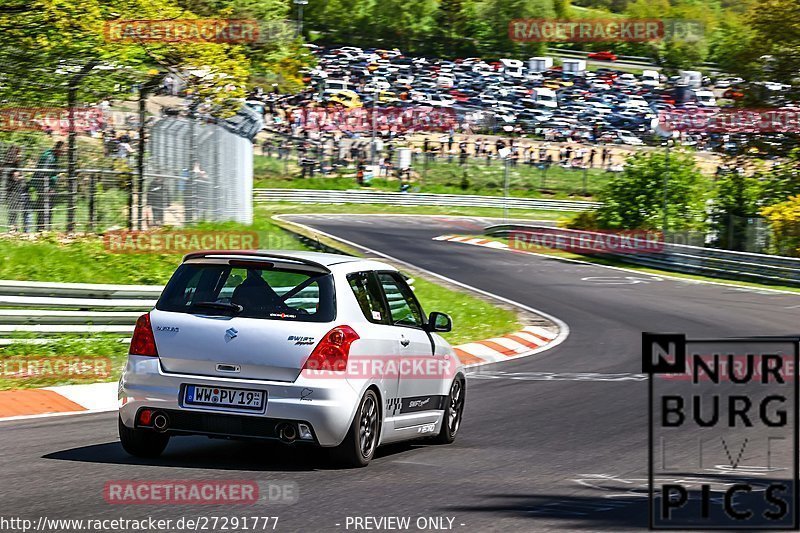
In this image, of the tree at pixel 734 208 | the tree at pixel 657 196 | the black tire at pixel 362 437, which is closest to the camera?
the black tire at pixel 362 437

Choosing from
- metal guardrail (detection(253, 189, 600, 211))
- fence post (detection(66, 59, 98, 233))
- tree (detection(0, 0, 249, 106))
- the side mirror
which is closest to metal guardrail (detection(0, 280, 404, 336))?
the side mirror

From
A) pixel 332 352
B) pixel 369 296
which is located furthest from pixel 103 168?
pixel 332 352

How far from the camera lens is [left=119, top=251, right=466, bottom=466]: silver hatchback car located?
25.2ft

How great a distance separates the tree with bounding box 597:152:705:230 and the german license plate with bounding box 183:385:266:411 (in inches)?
1386

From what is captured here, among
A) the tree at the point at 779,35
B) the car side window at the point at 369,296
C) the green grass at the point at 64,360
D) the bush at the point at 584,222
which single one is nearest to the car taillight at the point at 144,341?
the car side window at the point at 369,296

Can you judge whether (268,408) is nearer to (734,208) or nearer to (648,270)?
(648,270)

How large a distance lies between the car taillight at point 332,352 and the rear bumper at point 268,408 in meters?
0.09

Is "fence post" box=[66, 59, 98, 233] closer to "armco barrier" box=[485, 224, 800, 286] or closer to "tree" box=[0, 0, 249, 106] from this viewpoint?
"tree" box=[0, 0, 249, 106]

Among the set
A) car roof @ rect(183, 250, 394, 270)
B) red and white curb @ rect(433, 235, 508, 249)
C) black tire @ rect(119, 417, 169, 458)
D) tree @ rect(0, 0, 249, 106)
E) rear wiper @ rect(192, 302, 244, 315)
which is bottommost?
red and white curb @ rect(433, 235, 508, 249)

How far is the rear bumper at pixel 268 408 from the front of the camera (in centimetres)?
763

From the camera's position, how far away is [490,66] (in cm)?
Result: 9400

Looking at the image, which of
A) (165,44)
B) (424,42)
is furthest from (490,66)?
(165,44)

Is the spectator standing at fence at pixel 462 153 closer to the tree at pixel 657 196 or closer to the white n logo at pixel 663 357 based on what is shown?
the tree at pixel 657 196

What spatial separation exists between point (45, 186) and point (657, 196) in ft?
87.5
